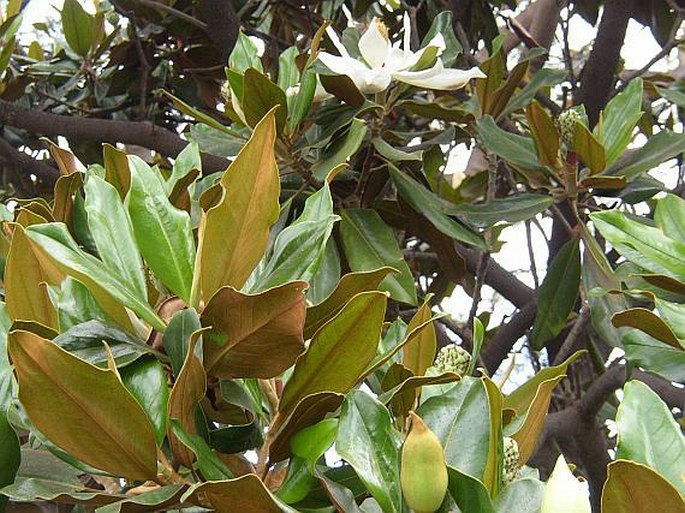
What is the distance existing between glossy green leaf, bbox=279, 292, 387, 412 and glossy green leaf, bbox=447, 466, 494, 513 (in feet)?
0.35

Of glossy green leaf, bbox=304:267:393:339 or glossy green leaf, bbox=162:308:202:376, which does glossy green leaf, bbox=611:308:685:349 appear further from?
glossy green leaf, bbox=162:308:202:376

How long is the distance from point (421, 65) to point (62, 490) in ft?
2.68

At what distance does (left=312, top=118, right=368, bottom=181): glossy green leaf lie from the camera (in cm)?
112

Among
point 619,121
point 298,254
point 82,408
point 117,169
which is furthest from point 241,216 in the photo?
point 619,121

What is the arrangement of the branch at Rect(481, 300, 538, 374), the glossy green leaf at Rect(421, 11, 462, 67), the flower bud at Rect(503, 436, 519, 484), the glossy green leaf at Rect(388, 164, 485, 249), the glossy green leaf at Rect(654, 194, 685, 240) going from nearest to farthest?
the flower bud at Rect(503, 436, 519, 484) < the glossy green leaf at Rect(654, 194, 685, 240) < the glossy green leaf at Rect(388, 164, 485, 249) < the glossy green leaf at Rect(421, 11, 462, 67) < the branch at Rect(481, 300, 538, 374)

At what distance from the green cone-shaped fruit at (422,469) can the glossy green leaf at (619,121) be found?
36.1 inches

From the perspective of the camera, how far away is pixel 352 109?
1.22 metres

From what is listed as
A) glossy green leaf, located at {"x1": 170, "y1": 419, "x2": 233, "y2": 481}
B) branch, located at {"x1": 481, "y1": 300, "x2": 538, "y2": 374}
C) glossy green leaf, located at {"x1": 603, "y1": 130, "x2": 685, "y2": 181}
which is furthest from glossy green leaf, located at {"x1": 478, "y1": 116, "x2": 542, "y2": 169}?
glossy green leaf, located at {"x1": 170, "y1": 419, "x2": 233, "y2": 481}

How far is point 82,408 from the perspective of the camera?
0.50m

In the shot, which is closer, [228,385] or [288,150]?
[228,385]

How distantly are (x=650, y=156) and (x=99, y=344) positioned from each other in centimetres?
97

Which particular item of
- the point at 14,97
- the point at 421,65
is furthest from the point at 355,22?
the point at 421,65

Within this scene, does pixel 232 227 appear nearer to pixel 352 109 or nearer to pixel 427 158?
pixel 352 109

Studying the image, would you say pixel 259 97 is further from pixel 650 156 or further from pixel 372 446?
pixel 372 446
